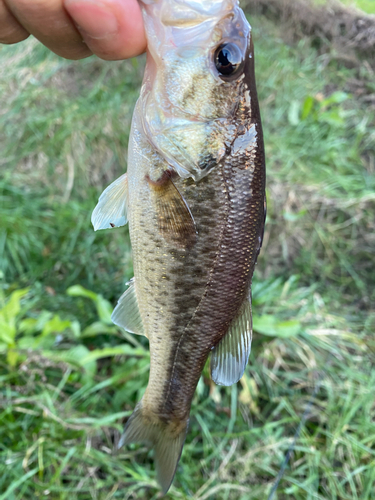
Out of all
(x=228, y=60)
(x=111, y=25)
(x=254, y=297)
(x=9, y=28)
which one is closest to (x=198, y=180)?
(x=228, y=60)

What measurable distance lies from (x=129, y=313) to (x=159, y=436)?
0.54 m

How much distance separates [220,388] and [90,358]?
95cm

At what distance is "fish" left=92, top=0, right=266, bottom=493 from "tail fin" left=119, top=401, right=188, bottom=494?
1.15 ft

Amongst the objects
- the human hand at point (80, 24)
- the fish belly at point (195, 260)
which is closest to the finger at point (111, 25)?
the human hand at point (80, 24)

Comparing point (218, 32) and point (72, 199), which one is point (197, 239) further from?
point (72, 199)

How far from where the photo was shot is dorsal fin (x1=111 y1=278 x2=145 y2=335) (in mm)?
1282

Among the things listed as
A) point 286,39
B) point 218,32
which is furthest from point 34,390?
point 286,39

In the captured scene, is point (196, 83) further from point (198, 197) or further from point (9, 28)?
point (9, 28)

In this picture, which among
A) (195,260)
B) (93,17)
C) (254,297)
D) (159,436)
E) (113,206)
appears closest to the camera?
(93,17)

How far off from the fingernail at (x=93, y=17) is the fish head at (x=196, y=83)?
124 millimetres

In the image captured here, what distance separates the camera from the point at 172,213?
1080mm

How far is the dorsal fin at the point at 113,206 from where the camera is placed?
120 centimetres

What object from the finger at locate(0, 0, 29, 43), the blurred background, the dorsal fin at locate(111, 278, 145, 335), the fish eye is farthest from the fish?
the blurred background

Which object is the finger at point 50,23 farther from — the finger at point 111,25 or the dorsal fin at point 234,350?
the dorsal fin at point 234,350
